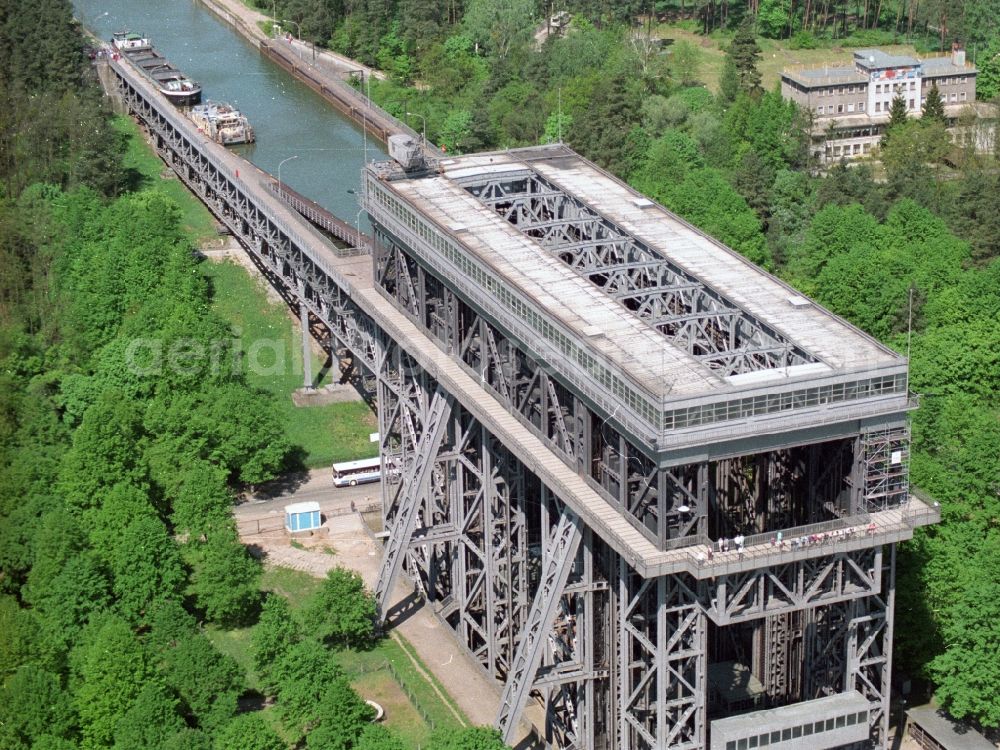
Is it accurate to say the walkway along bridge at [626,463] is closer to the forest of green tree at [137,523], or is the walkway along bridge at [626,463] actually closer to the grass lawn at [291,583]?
the grass lawn at [291,583]

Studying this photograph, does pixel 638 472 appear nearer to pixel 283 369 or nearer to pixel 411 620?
pixel 411 620

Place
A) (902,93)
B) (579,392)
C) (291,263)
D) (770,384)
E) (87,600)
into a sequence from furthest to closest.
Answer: (902,93), (291,263), (87,600), (579,392), (770,384)

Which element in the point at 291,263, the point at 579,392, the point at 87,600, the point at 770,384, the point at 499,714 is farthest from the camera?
the point at 291,263

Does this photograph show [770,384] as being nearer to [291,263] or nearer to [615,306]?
[615,306]

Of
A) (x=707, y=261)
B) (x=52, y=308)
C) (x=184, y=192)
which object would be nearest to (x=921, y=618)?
(x=707, y=261)

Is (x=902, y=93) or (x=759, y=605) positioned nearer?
(x=759, y=605)

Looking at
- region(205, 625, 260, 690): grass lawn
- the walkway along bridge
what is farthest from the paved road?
region(205, 625, 260, 690): grass lawn

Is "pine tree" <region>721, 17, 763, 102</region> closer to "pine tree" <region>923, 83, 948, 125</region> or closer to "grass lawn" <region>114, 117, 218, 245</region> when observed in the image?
"pine tree" <region>923, 83, 948, 125</region>

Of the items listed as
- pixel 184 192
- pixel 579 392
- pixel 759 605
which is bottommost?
pixel 184 192
